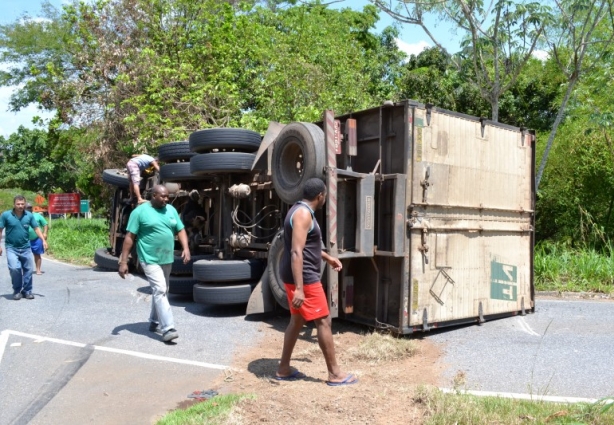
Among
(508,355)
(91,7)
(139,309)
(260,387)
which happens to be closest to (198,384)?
(260,387)

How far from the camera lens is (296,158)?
791 centimetres

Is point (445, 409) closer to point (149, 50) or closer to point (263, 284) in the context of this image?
point (263, 284)

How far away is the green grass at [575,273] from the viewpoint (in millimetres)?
11094

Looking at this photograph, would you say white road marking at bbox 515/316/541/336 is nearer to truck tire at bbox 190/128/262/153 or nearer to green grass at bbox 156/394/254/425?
green grass at bbox 156/394/254/425

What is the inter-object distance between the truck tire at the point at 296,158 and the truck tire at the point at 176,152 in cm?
324

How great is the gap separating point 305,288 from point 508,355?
8.61 ft

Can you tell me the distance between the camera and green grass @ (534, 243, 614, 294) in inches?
437

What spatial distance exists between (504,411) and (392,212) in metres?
3.15

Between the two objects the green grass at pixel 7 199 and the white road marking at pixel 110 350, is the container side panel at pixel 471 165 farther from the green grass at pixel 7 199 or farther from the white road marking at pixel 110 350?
the green grass at pixel 7 199

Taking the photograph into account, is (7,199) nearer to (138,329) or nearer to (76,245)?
(76,245)

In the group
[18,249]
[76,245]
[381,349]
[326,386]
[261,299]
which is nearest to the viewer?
[326,386]

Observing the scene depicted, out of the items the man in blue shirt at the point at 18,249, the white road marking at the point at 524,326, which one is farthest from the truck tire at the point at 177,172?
the white road marking at the point at 524,326

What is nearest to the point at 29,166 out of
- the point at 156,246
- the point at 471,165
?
the point at 156,246

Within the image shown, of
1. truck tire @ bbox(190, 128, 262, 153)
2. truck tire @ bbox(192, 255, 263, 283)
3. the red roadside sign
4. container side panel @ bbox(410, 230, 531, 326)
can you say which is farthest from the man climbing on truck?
the red roadside sign
